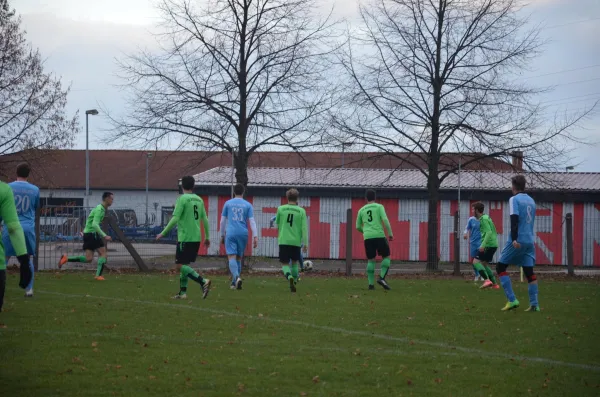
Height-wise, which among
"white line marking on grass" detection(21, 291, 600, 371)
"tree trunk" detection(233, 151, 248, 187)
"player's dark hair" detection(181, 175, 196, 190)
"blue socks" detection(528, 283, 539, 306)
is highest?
"tree trunk" detection(233, 151, 248, 187)

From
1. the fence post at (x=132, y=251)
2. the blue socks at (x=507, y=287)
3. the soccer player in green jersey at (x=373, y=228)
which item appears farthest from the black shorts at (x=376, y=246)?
the fence post at (x=132, y=251)

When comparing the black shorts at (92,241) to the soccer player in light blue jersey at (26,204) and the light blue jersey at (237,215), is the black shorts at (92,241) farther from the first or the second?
the soccer player in light blue jersey at (26,204)

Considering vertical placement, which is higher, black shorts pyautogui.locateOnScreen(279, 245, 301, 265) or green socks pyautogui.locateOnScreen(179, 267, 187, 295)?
black shorts pyautogui.locateOnScreen(279, 245, 301, 265)

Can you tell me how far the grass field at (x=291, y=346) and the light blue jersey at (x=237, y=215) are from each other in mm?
1406

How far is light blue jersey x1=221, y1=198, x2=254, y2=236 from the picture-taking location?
51.5ft

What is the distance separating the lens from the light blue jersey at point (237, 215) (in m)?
15.7

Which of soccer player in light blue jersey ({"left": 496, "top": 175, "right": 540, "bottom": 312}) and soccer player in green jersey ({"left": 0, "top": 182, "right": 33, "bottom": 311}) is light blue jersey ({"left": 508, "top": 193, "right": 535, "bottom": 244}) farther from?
soccer player in green jersey ({"left": 0, "top": 182, "right": 33, "bottom": 311})

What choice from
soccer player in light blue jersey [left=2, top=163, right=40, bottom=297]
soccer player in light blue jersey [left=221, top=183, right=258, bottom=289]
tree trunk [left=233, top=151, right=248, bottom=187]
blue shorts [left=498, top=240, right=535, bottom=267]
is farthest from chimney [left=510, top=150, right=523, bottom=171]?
soccer player in light blue jersey [left=2, top=163, right=40, bottom=297]

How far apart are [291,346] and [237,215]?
23.2 feet

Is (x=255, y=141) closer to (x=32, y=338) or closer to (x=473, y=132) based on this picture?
(x=473, y=132)

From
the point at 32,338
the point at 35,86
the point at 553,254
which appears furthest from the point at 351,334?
the point at 553,254

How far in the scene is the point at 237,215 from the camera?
619 inches

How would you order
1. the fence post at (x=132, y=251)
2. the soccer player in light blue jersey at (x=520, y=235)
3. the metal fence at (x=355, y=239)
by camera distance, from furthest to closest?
the metal fence at (x=355, y=239)
the fence post at (x=132, y=251)
the soccer player in light blue jersey at (x=520, y=235)

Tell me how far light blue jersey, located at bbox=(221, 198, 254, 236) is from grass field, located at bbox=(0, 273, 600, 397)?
1406 millimetres
